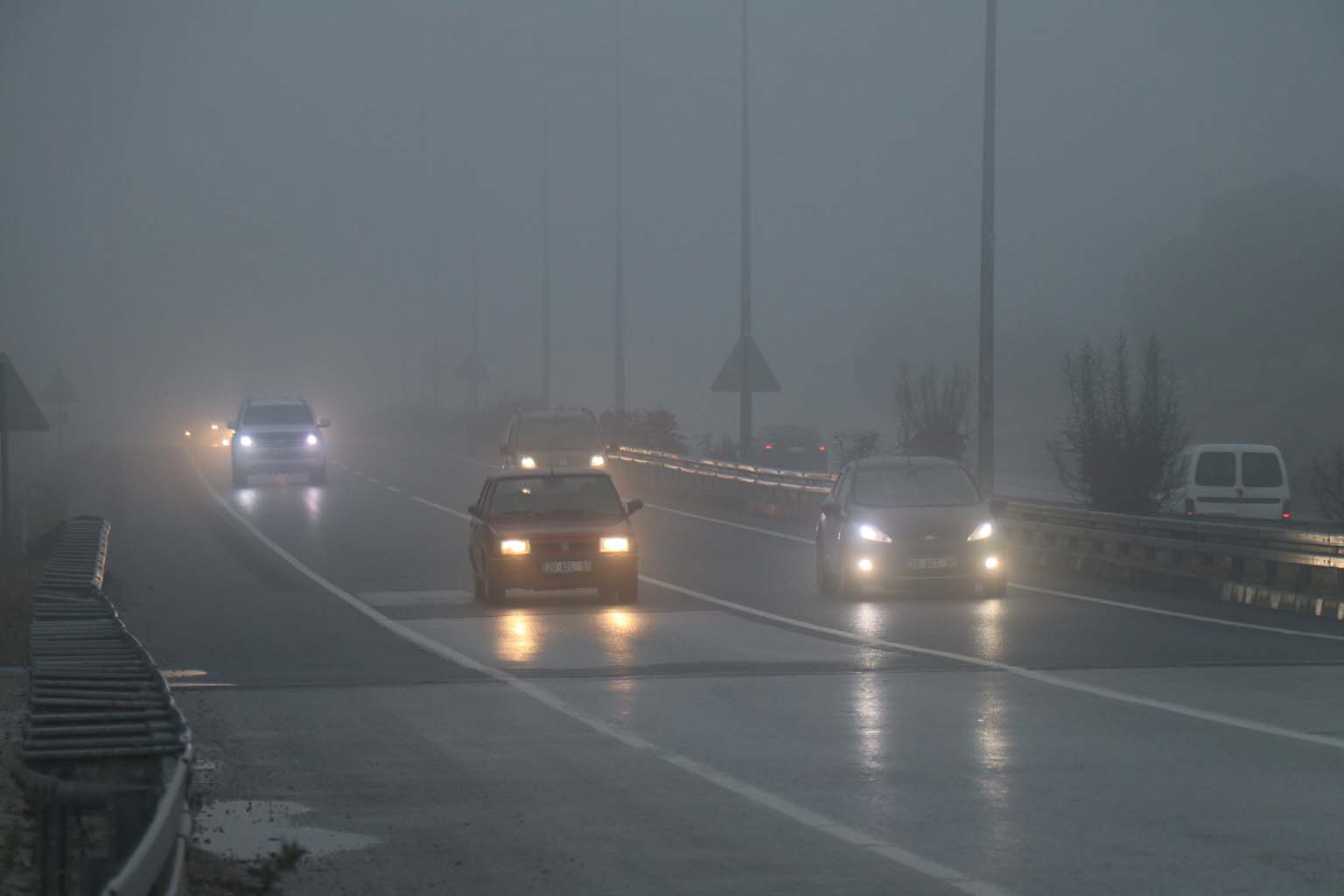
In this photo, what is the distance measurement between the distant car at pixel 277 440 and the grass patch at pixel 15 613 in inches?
973

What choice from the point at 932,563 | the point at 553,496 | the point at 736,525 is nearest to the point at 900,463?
the point at 932,563

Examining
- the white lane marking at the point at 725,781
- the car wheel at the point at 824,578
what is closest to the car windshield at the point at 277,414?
the car wheel at the point at 824,578

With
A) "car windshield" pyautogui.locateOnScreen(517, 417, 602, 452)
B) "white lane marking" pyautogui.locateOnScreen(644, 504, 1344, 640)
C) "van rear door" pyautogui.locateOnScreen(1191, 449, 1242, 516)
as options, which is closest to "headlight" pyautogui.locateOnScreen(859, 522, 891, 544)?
"white lane marking" pyautogui.locateOnScreen(644, 504, 1344, 640)

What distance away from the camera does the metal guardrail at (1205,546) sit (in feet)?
71.8

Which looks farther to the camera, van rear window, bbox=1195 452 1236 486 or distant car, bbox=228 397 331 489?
distant car, bbox=228 397 331 489

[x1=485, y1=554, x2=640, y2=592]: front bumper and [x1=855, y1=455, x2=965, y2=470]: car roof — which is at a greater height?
[x1=855, y1=455, x2=965, y2=470]: car roof

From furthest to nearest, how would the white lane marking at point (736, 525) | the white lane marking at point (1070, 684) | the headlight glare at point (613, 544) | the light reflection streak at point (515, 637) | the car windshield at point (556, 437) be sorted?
1. the car windshield at point (556, 437)
2. the white lane marking at point (736, 525)
3. the headlight glare at point (613, 544)
4. the light reflection streak at point (515, 637)
5. the white lane marking at point (1070, 684)

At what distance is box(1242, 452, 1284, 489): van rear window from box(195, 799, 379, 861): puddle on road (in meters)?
26.7

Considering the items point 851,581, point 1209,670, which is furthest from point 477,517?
point 1209,670

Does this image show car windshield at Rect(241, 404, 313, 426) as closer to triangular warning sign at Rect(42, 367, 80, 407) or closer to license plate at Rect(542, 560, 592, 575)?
triangular warning sign at Rect(42, 367, 80, 407)

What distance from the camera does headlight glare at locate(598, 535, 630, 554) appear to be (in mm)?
22359

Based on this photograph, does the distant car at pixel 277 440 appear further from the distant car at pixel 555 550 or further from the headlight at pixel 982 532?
the headlight at pixel 982 532

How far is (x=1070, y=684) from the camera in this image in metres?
15.0

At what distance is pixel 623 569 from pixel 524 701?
27.5 ft
